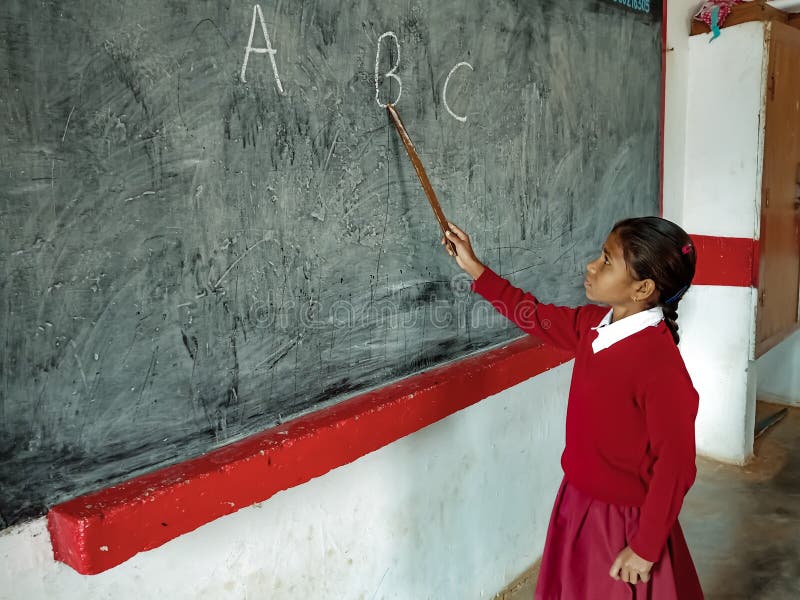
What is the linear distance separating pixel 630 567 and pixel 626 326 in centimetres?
52

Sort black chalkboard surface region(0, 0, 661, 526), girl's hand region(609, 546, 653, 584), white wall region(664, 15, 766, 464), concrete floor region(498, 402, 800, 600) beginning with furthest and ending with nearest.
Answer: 1. white wall region(664, 15, 766, 464)
2. concrete floor region(498, 402, 800, 600)
3. girl's hand region(609, 546, 653, 584)
4. black chalkboard surface region(0, 0, 661, 526)

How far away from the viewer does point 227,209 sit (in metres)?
1.31

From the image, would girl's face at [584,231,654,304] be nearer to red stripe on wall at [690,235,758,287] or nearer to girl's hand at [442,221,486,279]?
girl's hand at [442,221,486,279]

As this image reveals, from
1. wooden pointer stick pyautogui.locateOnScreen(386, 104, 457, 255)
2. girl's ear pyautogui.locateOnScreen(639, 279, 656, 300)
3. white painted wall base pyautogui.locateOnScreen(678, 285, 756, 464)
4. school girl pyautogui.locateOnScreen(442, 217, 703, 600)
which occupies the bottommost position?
white painted wall base pyautogui.locateOnScreen(678, 285, 756, 464)

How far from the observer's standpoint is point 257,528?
1482mm

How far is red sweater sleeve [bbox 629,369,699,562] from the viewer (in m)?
1.33

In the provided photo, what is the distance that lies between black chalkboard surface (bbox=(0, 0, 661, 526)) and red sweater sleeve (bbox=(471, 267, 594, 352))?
22 cm

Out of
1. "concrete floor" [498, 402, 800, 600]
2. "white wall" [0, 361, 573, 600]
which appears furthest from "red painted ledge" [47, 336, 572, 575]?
"concrete floor" [498, 402, 800, 600]

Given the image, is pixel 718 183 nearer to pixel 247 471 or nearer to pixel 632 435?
pixel 632 435

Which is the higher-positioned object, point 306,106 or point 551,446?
point 306,106

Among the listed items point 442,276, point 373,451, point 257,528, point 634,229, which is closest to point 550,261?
point 442,276

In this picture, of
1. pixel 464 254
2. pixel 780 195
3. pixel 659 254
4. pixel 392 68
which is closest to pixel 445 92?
pixel 392 68

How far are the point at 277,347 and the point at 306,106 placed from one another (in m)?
0.54

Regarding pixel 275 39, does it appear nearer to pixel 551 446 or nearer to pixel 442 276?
pixel 442 276
